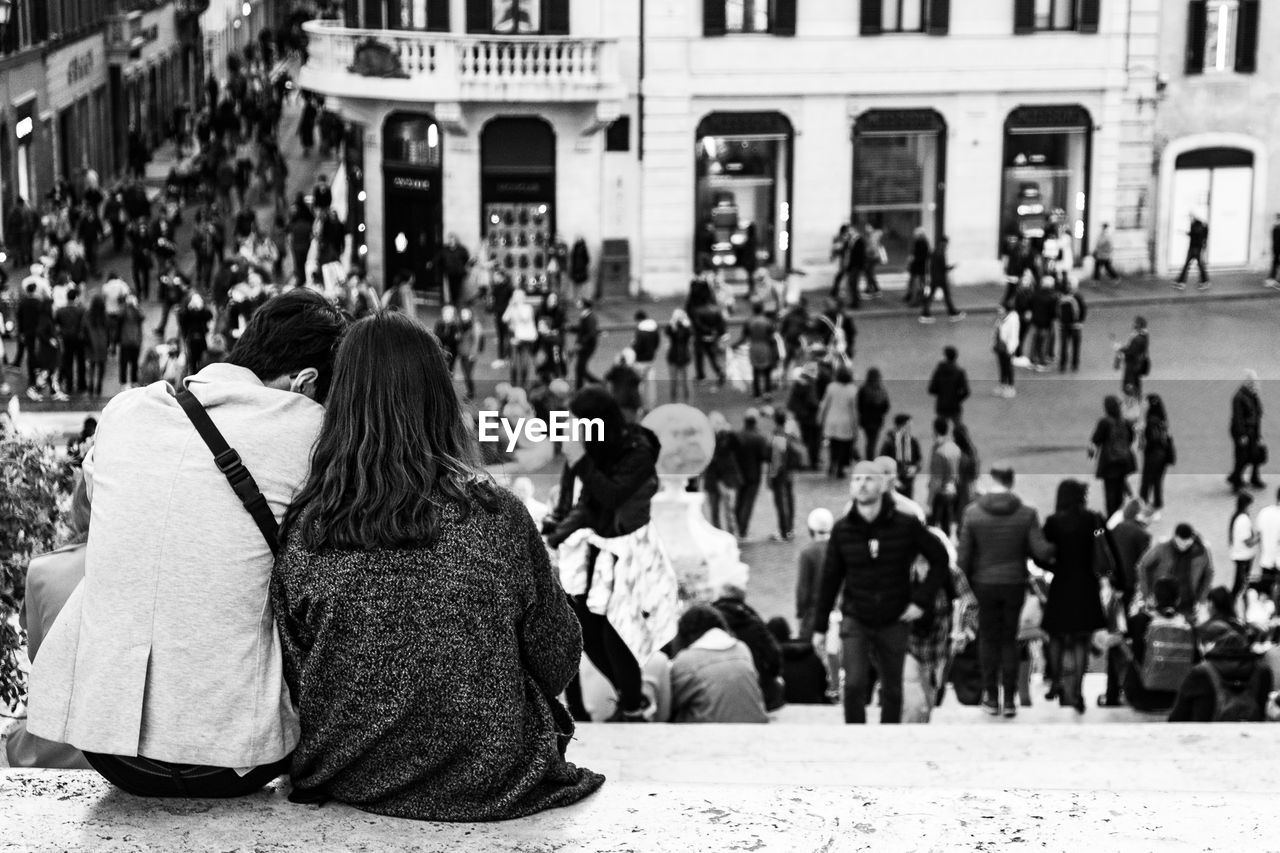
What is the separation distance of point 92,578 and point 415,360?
0.78m

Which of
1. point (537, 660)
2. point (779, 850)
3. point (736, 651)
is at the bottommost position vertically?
point (736, 651)

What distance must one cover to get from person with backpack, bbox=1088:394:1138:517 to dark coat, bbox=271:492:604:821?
16.3m

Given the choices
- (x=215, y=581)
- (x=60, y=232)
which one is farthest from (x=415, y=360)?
(x=60, y=232)

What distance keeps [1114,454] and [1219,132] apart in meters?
18.9

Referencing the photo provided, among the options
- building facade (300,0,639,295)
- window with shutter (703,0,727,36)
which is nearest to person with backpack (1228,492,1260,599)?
building facade (300,0,639,295)

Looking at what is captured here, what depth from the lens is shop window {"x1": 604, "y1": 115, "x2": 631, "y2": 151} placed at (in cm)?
3581

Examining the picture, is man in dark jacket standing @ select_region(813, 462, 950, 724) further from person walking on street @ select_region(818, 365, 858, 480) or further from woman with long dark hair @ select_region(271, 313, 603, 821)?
person walking on street @ select_region(818, 365, 858, 480)

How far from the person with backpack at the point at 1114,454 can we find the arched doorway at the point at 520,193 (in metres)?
16.3

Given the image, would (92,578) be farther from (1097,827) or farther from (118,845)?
(1097,827)

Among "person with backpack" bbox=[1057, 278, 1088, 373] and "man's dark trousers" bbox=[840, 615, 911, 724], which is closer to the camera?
"man's dark trousers" bbox=[840, 615, 911, 724]

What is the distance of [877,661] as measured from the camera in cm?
1080

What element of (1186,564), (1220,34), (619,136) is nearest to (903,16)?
(619,136)

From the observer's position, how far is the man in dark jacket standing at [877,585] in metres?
10.5

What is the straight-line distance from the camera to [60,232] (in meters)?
35.8
